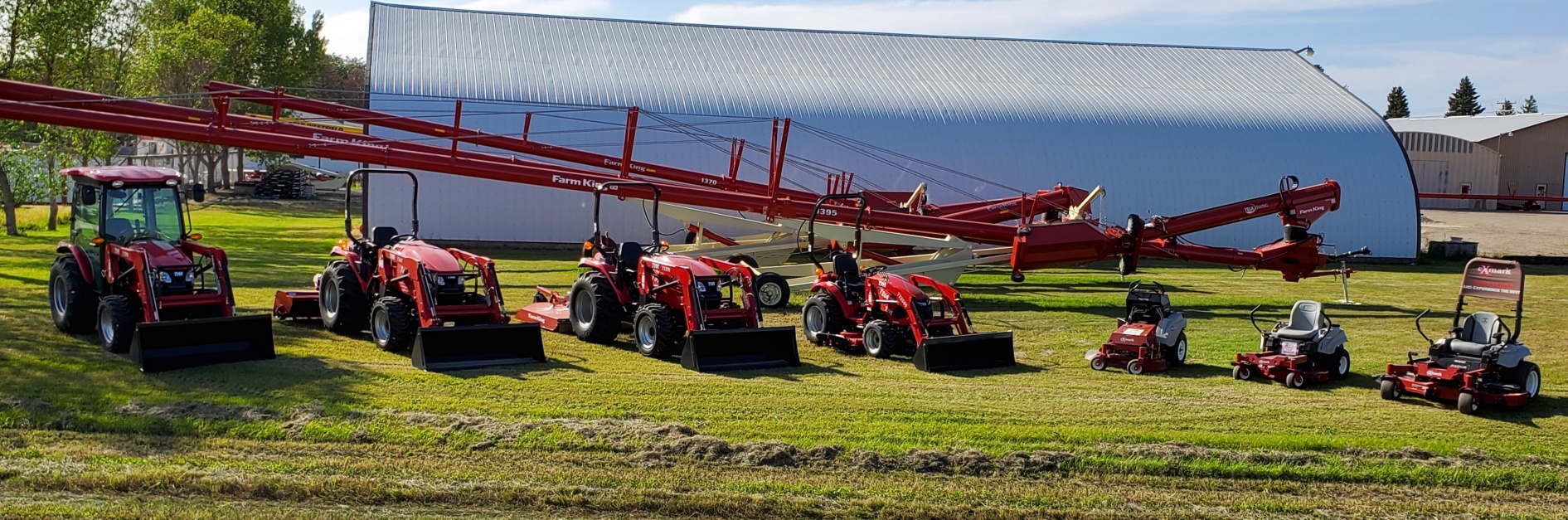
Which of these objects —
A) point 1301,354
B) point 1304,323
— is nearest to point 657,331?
point 1301,354

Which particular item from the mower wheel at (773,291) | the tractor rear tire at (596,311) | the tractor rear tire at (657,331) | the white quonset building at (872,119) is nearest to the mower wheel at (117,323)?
the tractor rear tire at (596,311)

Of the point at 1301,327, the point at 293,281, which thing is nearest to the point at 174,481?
the point at 1301,327

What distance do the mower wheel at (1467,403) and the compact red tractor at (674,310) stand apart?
238 inches

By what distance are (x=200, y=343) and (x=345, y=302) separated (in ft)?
7.66

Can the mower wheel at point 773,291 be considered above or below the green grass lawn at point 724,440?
above

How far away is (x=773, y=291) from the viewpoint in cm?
1872

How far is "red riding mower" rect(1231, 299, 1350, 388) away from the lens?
12.9 metres

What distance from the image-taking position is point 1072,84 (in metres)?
35.1

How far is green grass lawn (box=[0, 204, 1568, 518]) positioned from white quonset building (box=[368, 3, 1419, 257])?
15.8 meters

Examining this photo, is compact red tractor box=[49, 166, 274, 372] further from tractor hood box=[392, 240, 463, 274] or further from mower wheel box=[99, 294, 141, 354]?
tractor hood box=[392, 240, 463, 274]

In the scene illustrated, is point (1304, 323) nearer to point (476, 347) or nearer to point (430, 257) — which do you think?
point (476, 347)

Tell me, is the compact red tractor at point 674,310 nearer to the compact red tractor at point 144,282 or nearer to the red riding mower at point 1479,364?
the compact red tractor at point 144,282

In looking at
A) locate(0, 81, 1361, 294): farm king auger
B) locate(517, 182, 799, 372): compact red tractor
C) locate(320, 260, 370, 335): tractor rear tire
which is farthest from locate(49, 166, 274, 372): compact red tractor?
locate(0, 81, 1361, 294): farm king auger

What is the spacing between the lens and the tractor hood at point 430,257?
13.0m
